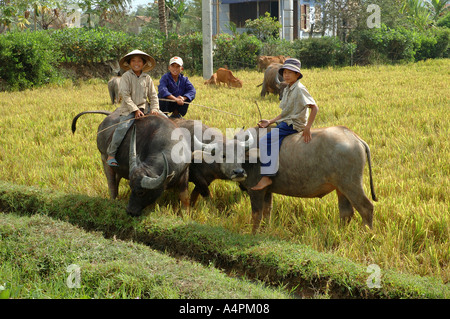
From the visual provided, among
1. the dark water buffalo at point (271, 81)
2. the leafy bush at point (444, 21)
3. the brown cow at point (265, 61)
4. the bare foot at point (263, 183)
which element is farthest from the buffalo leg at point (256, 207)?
the leafy bush at point (444, 21)

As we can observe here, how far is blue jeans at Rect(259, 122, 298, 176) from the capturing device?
13.9 feet

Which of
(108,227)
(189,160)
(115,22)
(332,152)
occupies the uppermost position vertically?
(115,22)

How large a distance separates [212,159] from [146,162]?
76 cm

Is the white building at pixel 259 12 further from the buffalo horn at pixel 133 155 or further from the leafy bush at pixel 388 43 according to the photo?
the buffalo horn at pixel 133 155

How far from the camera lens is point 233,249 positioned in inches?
156

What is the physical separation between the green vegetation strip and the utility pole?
1055 centimetres

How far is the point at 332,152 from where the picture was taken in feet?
12.8

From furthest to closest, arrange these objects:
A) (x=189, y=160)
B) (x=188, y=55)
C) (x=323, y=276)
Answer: (x=188, y=55) → (x=189, y=160) → (x=323, y=276)

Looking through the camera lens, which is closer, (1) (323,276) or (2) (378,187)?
(1) (323,276)

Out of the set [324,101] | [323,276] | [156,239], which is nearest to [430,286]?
[323,276]

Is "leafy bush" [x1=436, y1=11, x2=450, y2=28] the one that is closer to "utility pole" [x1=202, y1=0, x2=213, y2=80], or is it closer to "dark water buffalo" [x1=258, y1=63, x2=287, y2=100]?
"utility pole" [x1=202, y1=0, x2=213, y2=80]

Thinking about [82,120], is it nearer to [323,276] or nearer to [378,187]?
[378,187]

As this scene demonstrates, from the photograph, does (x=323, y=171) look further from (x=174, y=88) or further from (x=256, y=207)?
(x=174, y=88)
